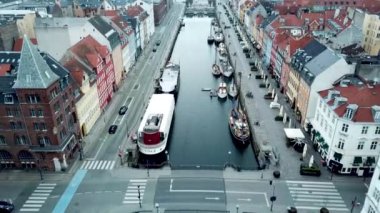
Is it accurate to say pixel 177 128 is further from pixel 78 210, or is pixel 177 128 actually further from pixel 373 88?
pixel 373 88

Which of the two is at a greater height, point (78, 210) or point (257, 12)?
point (257, 12)

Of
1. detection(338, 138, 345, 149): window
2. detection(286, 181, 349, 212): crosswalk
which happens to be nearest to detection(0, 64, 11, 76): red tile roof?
detection(286, 181, 349, 212): crosswalk

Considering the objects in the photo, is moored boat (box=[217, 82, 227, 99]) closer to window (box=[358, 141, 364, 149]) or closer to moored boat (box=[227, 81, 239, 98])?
moored boat (box=[227, 81, 239, 98])

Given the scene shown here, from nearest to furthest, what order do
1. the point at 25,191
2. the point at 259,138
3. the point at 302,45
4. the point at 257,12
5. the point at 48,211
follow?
the point at 48,211 → the point at 25,191 → the point at 259,138 → the point at 302,45 → the point at 257,12

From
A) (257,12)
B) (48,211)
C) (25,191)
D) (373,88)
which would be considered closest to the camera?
(48,211)

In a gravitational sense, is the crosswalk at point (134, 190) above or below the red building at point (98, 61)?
below

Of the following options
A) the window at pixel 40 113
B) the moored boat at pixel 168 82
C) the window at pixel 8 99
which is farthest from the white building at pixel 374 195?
the moored boat at pixel 168 82

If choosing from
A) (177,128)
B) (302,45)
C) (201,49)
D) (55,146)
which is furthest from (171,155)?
(201,49)

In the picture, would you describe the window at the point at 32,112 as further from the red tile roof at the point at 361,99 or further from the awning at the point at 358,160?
the awning at the point at 358,160
